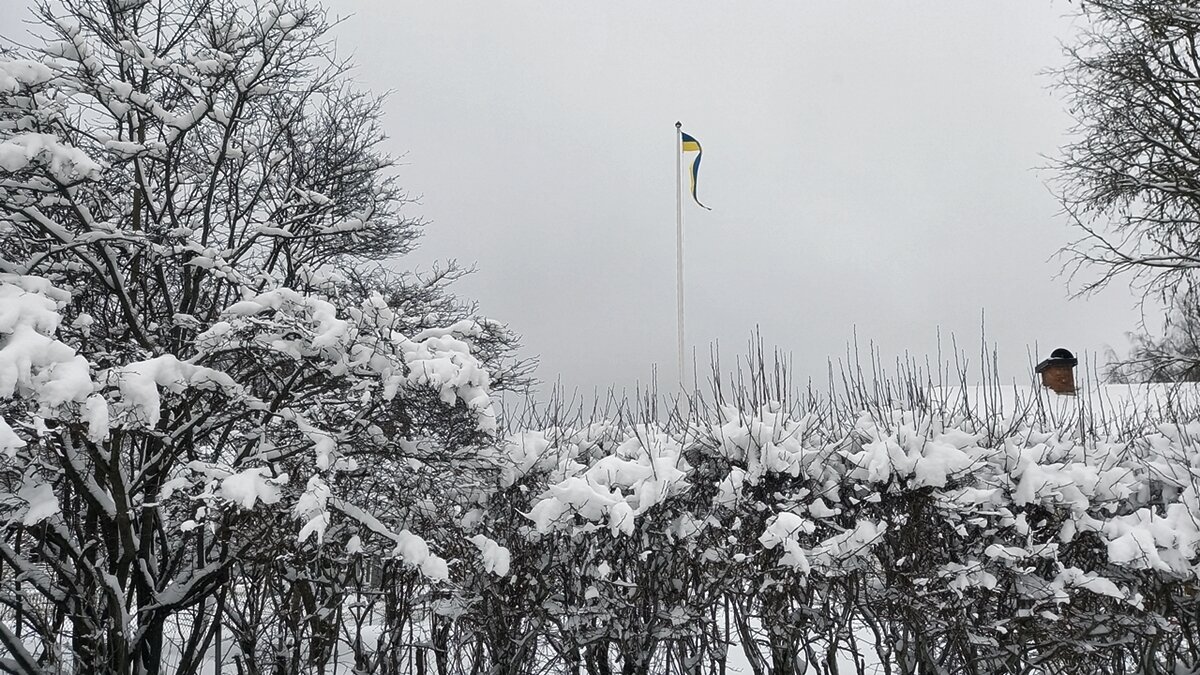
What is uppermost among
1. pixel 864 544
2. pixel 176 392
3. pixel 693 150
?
pixel 693 150

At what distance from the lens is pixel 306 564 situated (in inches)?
193

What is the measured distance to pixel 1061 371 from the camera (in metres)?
17.3

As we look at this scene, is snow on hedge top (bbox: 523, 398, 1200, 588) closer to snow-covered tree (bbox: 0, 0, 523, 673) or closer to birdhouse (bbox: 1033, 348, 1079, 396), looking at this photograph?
snow-covered tree (bbox: 0, 0, 523, 673)

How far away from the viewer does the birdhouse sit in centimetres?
1719

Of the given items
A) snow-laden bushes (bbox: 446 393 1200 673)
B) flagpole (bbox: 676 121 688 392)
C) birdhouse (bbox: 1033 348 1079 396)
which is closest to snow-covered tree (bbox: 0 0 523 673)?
snow-laden bushes (bbox: 446 393 1200 673)

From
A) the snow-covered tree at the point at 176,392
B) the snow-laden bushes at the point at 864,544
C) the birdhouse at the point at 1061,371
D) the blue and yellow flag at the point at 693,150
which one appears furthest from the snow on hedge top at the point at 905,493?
the birdhouse at the point at 1061,371

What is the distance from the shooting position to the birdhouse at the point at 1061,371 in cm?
1719

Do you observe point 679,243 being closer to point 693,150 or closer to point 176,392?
point 693,150

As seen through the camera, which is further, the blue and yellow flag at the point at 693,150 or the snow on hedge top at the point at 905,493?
the blue and yellow flag at the point at 693,150

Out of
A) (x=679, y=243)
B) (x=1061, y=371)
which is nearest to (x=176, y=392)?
(x=679, y=243)

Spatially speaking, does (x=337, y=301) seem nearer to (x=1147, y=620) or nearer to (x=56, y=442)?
(x=56, y=442)

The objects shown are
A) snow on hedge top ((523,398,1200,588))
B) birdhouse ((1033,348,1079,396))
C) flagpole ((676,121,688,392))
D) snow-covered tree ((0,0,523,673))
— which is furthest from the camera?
birdhouse ((1033,348,1079,396))

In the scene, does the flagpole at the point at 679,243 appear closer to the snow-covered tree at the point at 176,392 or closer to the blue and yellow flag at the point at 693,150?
the blue and yellow flag at the point at 693,150

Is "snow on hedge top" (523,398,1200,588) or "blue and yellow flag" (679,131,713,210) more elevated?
"blue and yellow flag" (679,131,713,210)
